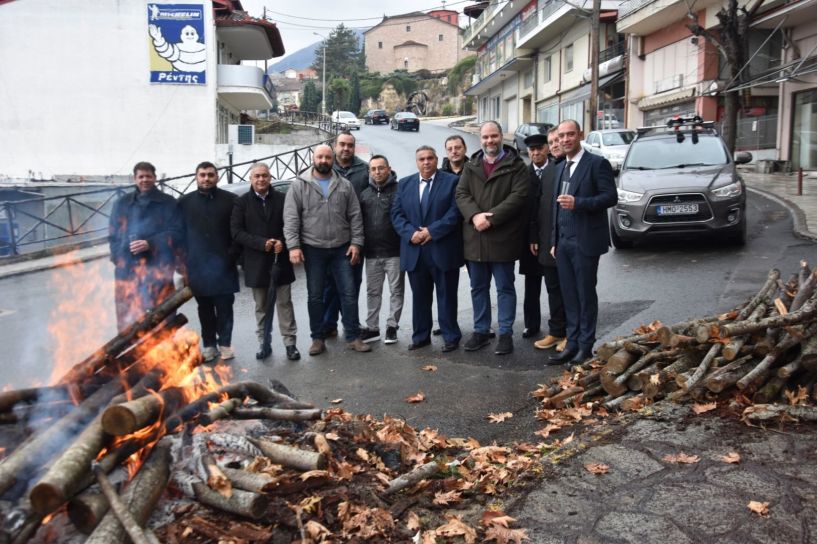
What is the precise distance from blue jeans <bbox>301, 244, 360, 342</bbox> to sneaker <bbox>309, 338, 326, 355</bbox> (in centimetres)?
8

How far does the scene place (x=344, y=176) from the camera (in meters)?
8.23

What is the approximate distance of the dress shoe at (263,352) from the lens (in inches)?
297

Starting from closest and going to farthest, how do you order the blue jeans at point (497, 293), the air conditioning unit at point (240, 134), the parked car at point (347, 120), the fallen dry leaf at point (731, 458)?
the fallen dry leaf at point (731, 458) → the blue jeans at point (497, 293) → the air conditioning unit at point (240, 134) → the parked car at point (347, 120)

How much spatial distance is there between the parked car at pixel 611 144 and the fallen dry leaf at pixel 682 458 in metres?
20.9

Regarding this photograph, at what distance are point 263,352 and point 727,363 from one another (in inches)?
181

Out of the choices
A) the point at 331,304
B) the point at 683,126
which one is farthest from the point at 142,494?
the point at 683,126

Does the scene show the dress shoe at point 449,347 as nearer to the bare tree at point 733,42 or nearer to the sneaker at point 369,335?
the sneaker at point 369,335

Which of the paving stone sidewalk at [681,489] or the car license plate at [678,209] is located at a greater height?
the car license plate at [678,209]

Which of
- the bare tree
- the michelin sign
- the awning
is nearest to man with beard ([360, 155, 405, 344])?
the bare tree

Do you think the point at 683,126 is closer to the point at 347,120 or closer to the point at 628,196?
the point at 628,196

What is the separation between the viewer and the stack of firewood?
4.87 meters

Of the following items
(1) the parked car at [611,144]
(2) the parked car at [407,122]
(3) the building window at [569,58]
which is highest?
(3) the building window at [569,58]

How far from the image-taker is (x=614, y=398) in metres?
5.50

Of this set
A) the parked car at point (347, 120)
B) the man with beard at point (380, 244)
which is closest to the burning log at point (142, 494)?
the man with beard at point (380, 244)
